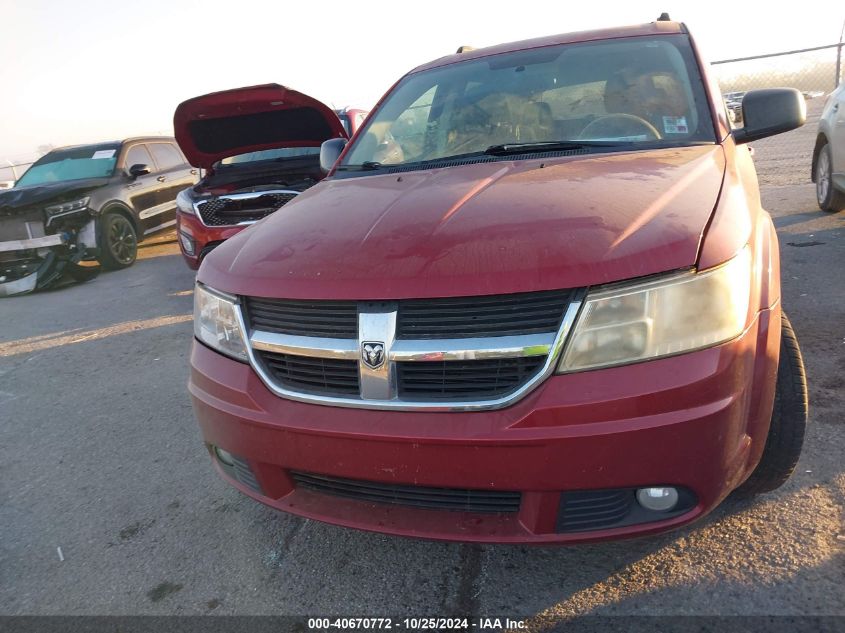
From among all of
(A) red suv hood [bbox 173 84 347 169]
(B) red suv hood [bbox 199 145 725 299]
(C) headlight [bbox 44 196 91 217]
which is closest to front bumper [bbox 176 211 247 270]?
(A) red suv hood [bbox 173 84 347 169]

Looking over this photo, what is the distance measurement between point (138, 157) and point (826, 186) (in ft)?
28.2

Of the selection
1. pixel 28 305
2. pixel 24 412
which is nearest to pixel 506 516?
pixel 24 412

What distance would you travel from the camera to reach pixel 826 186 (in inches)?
244

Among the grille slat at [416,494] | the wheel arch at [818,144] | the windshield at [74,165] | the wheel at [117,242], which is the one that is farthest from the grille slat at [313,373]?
the windshield at [74,165]

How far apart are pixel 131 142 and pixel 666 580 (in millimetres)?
9130

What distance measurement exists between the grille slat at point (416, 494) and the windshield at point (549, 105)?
1465 mm

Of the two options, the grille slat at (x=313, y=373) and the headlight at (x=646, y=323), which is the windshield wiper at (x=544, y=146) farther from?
the grille slat at (x=313, y=373)

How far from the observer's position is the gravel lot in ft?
6.09

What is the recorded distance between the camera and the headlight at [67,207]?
717 cm

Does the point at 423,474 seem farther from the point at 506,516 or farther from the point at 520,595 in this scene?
the point at 520,595

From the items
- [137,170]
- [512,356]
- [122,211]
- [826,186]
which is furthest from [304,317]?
[137,170]

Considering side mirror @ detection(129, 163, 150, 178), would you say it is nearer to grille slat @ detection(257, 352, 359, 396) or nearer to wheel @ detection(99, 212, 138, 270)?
wheel @ detection(99, 212, 138, 270)

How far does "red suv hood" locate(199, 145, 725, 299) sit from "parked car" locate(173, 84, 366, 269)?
10.3ft

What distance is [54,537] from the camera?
2.47 meters
